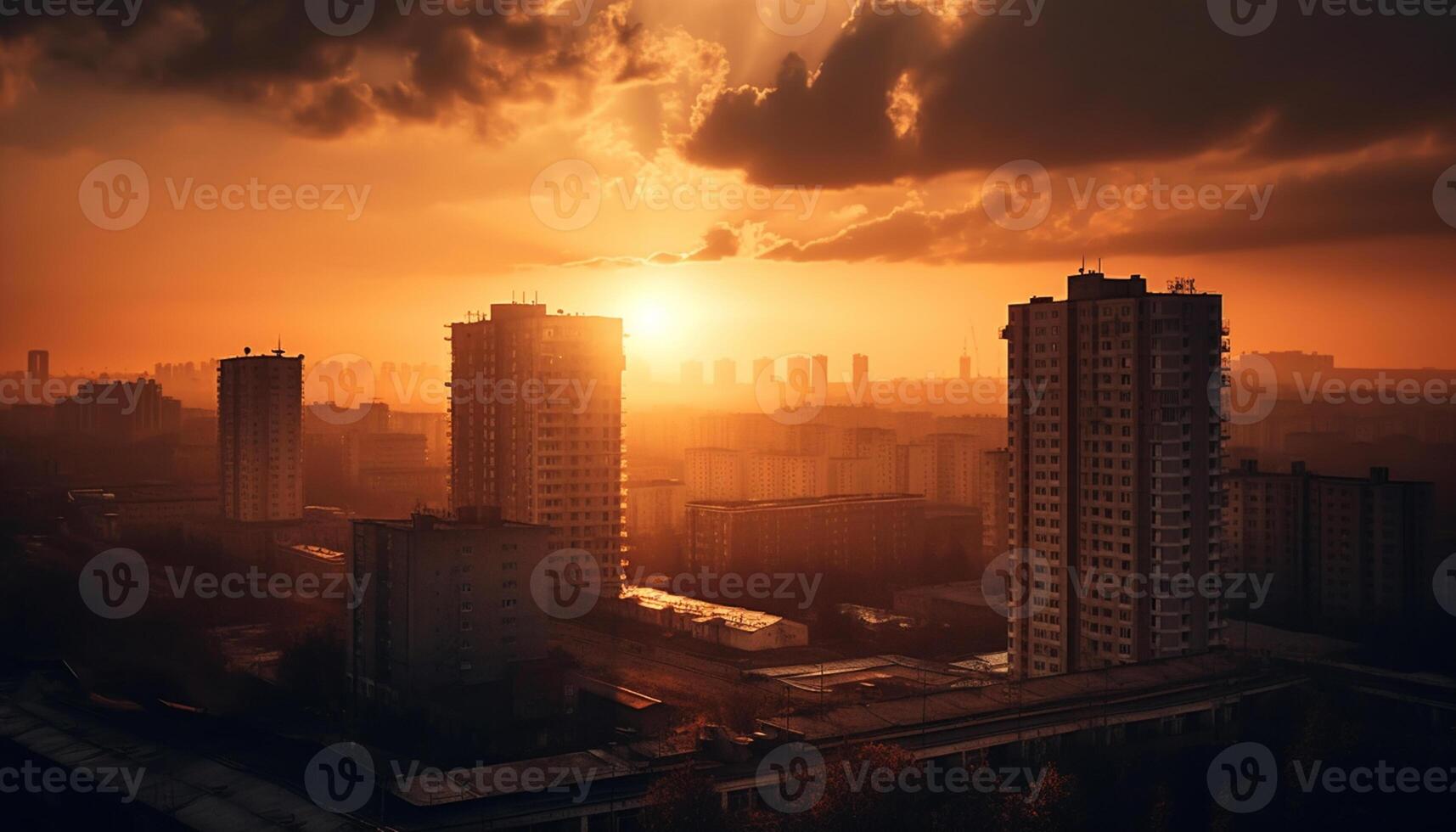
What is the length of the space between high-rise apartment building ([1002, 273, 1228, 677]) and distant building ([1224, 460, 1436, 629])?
22.9 feet

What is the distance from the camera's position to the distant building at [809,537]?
31.7m

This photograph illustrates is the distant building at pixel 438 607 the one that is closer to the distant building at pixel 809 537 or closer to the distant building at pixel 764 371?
the distant building at pixel 809 537

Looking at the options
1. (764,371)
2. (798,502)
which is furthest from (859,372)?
(798,502)

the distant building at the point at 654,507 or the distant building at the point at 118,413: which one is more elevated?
the distant building at the point at 118,413

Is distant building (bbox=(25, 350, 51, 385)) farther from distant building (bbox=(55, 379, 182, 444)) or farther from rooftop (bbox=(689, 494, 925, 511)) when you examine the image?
rooftop (bbox=(689, 494, 925, 511))

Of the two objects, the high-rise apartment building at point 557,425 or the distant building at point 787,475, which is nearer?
the high-rise apartment building at point 557,425

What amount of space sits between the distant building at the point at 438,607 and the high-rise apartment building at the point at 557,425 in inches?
230

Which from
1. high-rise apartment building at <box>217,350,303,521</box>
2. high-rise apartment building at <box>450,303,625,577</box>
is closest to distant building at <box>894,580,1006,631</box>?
high-rise apartment building at <box>450,303,625,577</box>

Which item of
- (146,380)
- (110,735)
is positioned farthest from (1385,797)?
(146,380)

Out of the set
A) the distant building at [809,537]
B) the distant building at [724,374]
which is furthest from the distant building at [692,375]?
the distant building at [809,537]

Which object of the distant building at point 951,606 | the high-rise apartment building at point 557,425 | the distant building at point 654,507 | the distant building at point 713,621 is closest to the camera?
A: the distant building at point 713,621

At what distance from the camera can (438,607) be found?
17.8 m

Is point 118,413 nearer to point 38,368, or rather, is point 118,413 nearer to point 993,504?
point 38,368

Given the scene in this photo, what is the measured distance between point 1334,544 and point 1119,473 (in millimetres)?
8604
